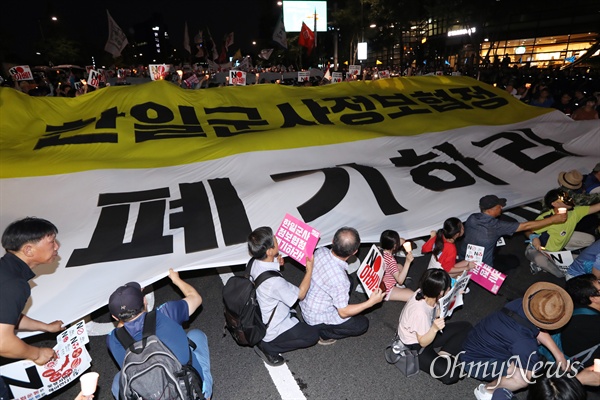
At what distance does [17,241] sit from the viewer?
9.35ft

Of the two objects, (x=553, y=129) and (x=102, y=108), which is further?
(x=553, y=129)

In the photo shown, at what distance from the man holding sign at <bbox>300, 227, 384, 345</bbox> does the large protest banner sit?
933 mm

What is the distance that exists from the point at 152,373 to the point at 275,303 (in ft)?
4.66

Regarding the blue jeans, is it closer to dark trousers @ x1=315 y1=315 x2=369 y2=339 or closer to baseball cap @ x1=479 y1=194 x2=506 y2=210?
dark trousers @ x1=315 y1=315 x2=369 y2=339

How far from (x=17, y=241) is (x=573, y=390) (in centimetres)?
409

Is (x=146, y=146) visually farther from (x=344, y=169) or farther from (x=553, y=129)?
(x=553, y=129)

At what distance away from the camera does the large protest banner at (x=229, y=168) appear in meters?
4.14

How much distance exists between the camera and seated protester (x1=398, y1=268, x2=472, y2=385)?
3.26 m

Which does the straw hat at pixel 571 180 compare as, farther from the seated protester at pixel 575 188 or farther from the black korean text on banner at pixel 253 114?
the black korean text on banner at pixel 253 114

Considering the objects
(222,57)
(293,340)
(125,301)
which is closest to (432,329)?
(293,340)

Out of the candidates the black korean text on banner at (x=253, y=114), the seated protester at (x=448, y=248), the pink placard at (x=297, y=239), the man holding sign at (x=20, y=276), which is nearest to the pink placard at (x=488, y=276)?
the seated protester at (x=448, y=248)

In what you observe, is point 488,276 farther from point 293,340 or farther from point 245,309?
point 245,309

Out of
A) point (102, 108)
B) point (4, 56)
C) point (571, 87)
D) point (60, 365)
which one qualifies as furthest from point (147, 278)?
point (4, 56)

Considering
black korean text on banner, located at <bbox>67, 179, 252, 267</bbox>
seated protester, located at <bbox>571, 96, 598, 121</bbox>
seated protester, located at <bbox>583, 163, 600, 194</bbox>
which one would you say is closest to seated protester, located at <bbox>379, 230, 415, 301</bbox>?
black korean text on banner, located at <bbox>67, 179, 252, 267</bbox>
